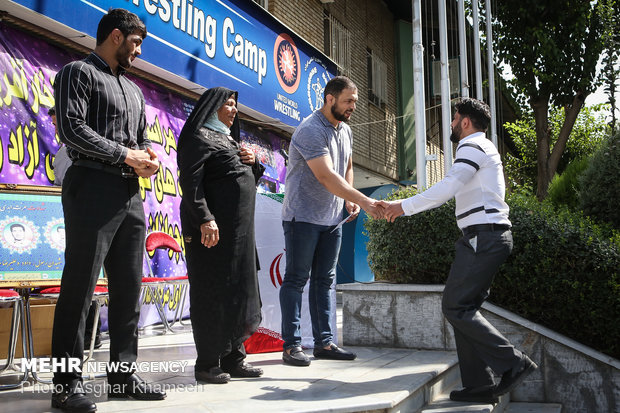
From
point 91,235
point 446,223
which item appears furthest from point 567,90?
point 91,235

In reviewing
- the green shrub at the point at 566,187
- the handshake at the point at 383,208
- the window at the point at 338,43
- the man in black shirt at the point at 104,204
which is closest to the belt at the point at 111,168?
the man in black shirt at the point at 104,204

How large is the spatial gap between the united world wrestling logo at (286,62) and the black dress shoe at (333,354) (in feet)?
21.7

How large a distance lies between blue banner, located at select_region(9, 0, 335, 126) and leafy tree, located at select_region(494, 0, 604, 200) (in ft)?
19.7

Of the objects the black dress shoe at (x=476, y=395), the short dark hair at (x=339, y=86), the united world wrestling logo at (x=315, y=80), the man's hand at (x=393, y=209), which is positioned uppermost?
the united world wrestling logo at (x=315, y=80)

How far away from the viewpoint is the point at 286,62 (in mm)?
10375

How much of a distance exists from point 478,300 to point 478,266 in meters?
0.25

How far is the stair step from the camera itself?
4.42 metres

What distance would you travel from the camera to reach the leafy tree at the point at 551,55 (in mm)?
14117

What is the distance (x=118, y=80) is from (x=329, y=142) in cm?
173

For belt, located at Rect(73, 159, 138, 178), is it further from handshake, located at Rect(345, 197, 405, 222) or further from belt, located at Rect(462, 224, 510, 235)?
belt, located at Rect(462, 224, 510, 235)

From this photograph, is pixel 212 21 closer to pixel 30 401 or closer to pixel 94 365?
pixel 94 365

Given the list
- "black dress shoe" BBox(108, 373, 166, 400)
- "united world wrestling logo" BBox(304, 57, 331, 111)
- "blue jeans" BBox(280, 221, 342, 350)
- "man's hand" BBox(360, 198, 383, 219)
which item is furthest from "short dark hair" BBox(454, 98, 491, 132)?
"united world wrestling logo" BBox(304, 57, 331, 111)

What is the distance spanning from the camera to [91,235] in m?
2.80

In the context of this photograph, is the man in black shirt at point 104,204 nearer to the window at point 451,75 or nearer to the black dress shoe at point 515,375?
the black dress shoe at point 515,375
